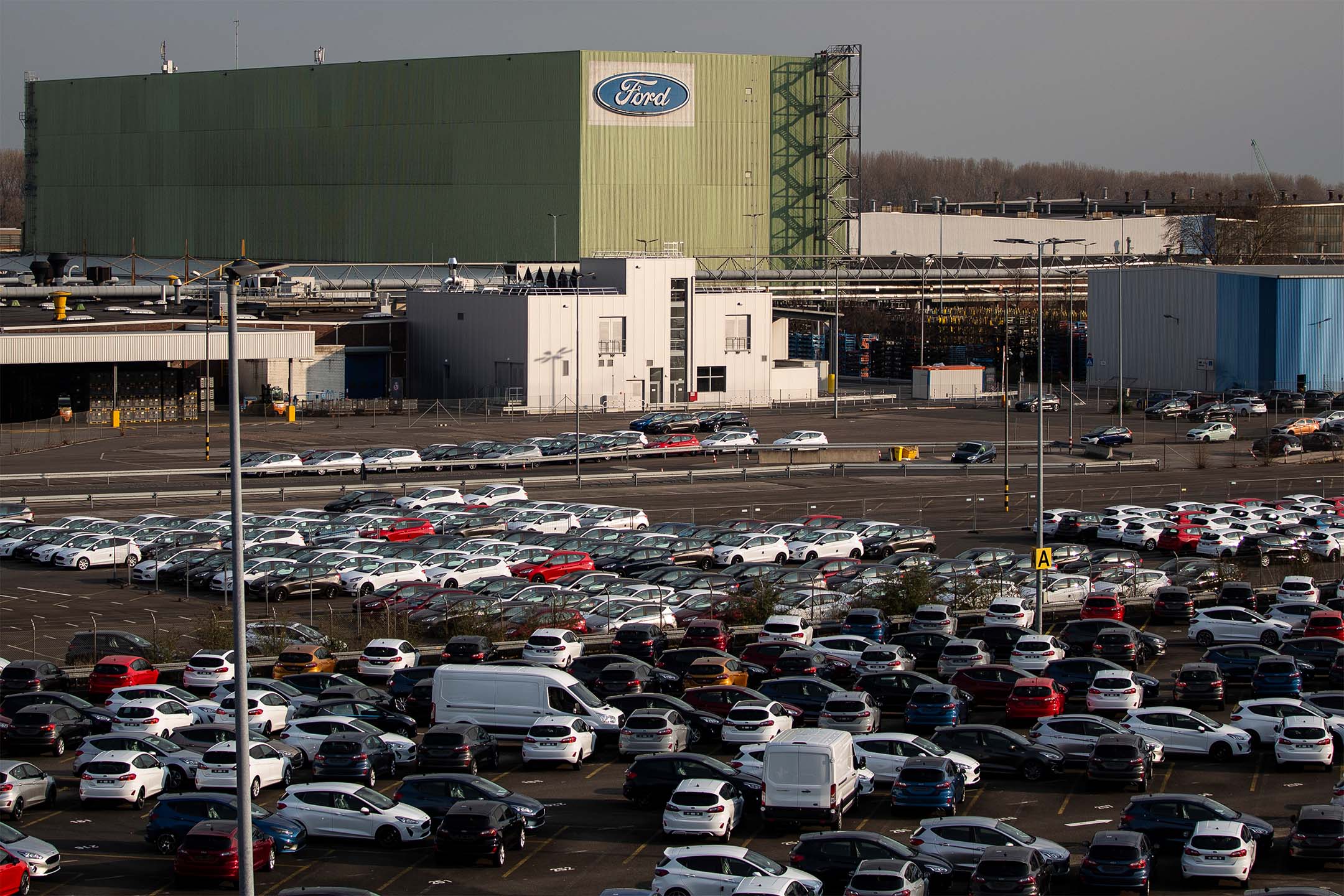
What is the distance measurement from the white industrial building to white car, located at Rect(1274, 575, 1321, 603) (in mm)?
51744

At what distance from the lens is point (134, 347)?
80188mm

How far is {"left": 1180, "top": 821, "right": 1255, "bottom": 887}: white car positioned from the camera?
853 inches

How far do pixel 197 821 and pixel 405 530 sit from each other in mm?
29244

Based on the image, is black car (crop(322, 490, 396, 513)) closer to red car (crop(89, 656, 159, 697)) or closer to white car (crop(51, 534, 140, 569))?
white car (crop(51, 534, 140, 569))

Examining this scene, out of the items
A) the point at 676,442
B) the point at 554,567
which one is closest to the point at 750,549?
the point at 554,567

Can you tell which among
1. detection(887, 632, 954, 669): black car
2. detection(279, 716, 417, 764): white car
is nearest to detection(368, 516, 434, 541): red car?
detection(887, 632, 954, 669): black car

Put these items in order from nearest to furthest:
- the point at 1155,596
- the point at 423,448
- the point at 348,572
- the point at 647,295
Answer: the point at 1155,596, the point at 348,572, the point at 423,448, the point at 647,295

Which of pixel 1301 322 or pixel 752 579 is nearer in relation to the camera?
pixel 752 579

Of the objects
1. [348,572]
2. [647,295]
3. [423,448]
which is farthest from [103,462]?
[647,295]

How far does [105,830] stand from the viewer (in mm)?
24578

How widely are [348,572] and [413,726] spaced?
48.7ft

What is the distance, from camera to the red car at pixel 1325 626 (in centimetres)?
3734

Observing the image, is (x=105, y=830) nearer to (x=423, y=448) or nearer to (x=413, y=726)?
(x=413, y=726)

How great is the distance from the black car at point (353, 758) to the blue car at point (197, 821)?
→ 290 centimetres
